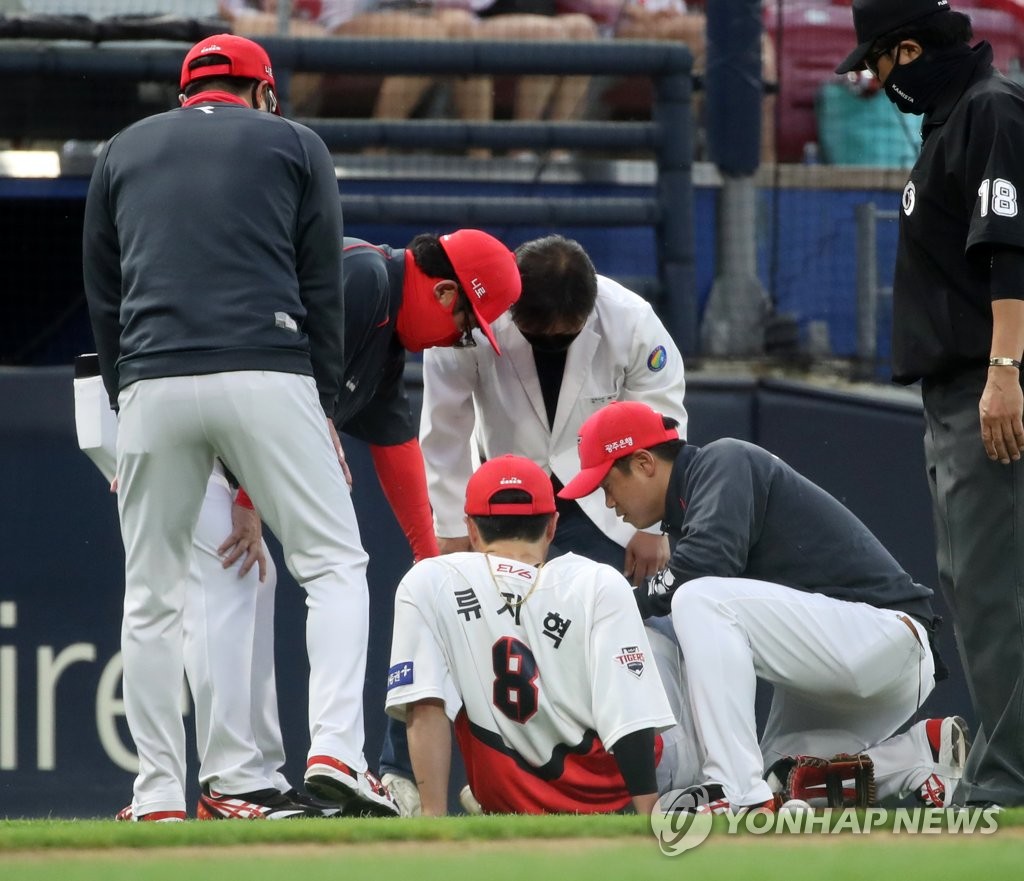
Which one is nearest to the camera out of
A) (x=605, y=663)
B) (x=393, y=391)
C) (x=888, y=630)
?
(x=605, y=663)

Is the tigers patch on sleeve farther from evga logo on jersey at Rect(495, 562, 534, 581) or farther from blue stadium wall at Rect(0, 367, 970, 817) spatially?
evga logo on jersey at Rect(495, 562, 534, 581)

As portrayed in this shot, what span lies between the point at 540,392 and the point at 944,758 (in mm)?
1672

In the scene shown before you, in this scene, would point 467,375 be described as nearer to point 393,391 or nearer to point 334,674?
point 393,391

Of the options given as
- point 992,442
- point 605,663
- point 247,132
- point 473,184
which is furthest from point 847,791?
point 473,184

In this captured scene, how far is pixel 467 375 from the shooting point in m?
5.33

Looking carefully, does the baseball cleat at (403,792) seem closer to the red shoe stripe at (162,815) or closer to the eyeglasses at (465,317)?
the red shoe stripe at (162,815)

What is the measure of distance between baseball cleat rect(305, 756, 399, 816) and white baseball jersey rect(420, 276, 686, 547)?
5.01 feet

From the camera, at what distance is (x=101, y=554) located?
19.7 ft

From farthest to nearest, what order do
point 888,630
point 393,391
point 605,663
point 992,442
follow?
point 393,391
point 888,630
point 605,663
point 992,442

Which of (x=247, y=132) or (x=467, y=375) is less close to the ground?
(x=247, y=132)

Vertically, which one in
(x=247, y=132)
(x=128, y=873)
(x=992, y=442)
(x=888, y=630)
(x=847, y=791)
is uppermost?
(x=247, y=132)

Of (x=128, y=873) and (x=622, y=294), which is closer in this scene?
(x=128, y=873)

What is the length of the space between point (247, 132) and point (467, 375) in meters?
1.52

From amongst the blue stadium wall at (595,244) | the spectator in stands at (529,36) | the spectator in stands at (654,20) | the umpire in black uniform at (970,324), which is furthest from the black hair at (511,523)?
the spectator in stands at (654,20)
